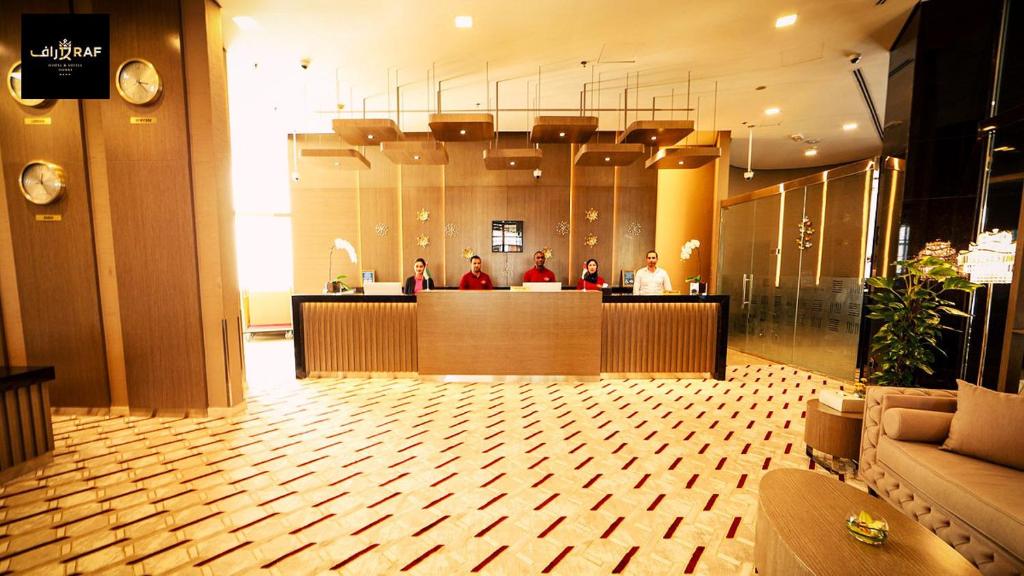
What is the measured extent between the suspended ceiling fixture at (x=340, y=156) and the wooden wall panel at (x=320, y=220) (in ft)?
5.92

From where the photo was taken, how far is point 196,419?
12.8 feet

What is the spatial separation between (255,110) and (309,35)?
120 inches

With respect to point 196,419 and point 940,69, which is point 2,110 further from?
point 940,69

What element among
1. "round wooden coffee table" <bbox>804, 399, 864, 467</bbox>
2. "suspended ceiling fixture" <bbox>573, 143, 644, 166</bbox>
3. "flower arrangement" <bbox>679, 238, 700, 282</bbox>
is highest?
"suspended ceiling fixture" <bbox>573, 143, 644, 166</bbox>

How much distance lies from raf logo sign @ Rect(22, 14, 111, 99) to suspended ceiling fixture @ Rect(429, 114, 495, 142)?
109 inches

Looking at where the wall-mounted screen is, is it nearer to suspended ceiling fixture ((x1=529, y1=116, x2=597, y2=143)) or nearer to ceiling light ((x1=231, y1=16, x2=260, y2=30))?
suspended ceiling fixture ((x1=529, y1=116, x2=597, y2=143))

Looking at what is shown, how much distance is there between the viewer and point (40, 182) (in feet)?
12.1

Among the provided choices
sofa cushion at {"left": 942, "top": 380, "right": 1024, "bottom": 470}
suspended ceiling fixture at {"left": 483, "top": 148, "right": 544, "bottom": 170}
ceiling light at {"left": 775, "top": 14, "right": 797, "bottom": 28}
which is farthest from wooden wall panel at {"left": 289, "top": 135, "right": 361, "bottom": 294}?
sofa cushion at {"left": 942, "top": 380, "right": 1024, "bottom": 470}

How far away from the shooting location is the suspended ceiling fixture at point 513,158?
18.0 ft

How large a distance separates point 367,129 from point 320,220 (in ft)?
13.5

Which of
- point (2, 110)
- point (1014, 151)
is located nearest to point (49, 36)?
point (2, 110)

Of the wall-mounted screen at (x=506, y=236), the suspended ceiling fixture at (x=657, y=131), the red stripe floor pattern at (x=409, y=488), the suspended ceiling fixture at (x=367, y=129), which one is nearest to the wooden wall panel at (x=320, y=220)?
the wall-mounted screen at (x=506, y=236)

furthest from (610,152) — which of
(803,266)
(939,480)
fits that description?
(939,480)

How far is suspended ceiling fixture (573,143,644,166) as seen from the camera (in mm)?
5171
